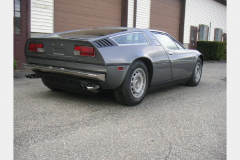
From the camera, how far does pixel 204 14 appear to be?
20.8 metres

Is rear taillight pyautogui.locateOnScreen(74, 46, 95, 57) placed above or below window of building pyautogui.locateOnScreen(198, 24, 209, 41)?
below

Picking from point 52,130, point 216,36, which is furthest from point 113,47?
point 216,36

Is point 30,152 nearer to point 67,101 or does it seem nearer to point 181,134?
point 181,134

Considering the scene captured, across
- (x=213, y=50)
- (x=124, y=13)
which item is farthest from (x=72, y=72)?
(x=213, y=50)

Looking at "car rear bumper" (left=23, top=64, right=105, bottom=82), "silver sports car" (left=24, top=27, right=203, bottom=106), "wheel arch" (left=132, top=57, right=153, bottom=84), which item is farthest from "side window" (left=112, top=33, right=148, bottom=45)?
"car rear bumper" (left=23, top=64, right=105, bottom=82)

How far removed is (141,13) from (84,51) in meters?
9.74

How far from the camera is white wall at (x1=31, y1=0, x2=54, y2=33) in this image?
8.38 metres

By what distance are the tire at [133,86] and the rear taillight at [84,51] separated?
66cm

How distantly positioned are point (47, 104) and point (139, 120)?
5.11 feet

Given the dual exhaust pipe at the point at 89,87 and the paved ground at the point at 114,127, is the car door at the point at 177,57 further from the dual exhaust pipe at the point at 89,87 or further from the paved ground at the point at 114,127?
the dual exhaust pipe at the point at 89,87

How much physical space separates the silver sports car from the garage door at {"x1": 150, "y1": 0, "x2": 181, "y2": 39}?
31.5 feet

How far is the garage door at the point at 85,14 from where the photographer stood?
9.14m

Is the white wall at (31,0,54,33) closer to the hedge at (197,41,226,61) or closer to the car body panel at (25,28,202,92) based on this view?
the car body panel at (25,28,202,92)

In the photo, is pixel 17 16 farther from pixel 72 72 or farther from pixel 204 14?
pixel 204 14
